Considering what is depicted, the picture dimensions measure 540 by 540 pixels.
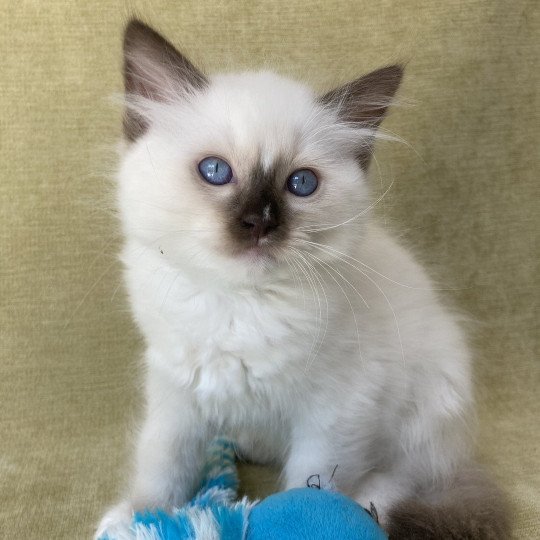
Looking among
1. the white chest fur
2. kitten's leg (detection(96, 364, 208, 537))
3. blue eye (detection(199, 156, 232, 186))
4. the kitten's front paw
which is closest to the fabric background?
kitten's leg (detection(96, 364, 208, 537))

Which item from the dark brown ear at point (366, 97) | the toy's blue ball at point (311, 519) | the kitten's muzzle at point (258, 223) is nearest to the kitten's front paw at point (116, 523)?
the toy's blue ball at point (311, 519)

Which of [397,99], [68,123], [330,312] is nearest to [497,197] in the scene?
[397,99]

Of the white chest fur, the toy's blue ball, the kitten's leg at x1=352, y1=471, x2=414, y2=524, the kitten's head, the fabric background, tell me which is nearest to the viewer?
the toy's blue ball

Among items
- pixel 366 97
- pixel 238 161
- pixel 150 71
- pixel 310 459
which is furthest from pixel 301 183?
pixel 310 459

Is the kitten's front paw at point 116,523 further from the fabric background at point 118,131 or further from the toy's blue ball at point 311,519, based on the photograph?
the fabric background at point 118,131

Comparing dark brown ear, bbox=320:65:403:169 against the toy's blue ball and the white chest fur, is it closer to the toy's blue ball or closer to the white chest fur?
the white chest fur

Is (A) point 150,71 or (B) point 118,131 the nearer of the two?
(A) point 150,71

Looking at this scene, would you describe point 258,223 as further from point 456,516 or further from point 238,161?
point 456,516
